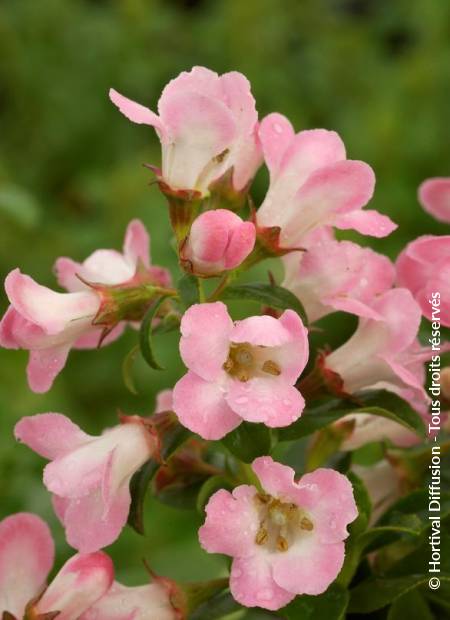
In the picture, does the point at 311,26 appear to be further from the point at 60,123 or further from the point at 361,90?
the point at 60,123

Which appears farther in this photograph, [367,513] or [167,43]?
[167,43]

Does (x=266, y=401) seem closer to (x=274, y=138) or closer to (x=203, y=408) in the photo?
(x=203, y=408)

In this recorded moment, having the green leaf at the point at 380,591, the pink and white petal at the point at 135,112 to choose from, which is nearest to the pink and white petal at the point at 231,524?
the green leaf at the point at 380,591

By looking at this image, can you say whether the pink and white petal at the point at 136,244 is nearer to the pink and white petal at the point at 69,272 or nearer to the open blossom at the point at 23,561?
the pink and white petal at the point at 69,272

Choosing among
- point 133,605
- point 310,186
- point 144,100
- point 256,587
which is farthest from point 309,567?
point 144,100

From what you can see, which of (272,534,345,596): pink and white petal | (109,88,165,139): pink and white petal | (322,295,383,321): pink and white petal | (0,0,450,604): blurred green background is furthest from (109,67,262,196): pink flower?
(0,0,450,604): blurred green background

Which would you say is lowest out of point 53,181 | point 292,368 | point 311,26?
point 53,181

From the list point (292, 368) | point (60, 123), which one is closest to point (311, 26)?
point (60, 123)
